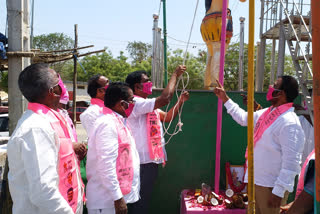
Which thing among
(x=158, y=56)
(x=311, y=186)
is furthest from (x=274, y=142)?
(x=158, y=56)

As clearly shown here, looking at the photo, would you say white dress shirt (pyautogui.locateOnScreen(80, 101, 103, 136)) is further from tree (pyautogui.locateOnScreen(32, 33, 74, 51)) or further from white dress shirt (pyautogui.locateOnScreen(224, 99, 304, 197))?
tree (pyautogui.locateOnScreen(32, 33, 74, 51))

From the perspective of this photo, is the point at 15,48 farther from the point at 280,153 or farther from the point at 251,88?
the point at 280,153

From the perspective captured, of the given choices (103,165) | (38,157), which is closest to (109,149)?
(103,165)

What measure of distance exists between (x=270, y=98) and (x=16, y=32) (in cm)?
306

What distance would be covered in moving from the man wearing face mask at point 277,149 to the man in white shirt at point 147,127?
1.00m

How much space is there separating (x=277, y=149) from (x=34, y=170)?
2.07m

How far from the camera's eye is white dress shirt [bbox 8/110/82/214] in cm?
147

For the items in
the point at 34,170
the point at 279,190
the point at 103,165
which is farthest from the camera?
the point at 279,190

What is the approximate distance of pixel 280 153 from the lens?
2629 mm

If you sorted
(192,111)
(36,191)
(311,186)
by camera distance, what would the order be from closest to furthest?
(36,191) → (311,186) → (192,111)

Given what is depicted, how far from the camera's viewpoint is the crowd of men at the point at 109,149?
1.51m

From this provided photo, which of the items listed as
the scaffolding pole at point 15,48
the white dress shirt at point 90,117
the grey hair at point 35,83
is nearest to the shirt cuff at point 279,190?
the white dress shirt at point 90,117

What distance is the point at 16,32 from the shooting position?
11.6 feet

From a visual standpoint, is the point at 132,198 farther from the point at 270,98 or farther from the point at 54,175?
the point at 270,98
